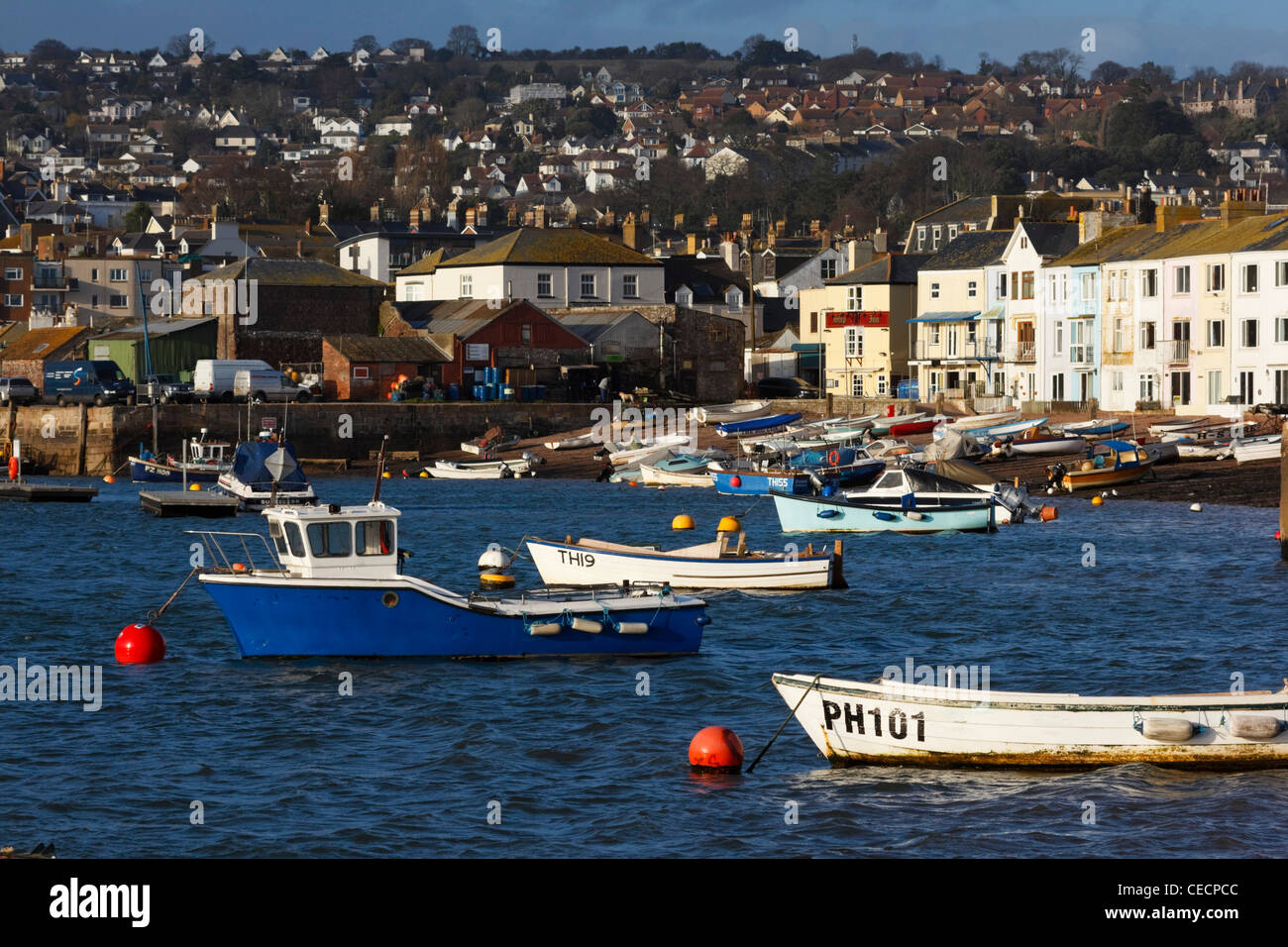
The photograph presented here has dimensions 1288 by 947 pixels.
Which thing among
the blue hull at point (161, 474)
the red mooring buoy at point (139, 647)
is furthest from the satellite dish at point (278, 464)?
the red mooring buoy at point (139, 647)

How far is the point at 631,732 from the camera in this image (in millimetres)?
24516

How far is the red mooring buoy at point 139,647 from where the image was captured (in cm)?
3042

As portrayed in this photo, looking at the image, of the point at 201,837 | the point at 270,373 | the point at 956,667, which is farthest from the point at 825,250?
the point at 201,837

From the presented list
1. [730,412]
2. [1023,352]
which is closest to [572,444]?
[730,412]

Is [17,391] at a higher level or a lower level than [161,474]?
higher

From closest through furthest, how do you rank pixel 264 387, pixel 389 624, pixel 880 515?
pixel 389 624, pixel 880 515, pixel 264 387

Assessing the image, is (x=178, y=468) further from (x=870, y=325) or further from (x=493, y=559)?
(x=870, y=325)

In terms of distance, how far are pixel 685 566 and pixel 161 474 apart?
1725 inches

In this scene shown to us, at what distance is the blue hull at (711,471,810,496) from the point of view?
60394mm

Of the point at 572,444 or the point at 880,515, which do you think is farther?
the point at 572,444

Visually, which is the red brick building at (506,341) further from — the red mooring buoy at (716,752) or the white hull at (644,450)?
the red mooring buoy at (716,752)

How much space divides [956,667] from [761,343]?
81061mm
